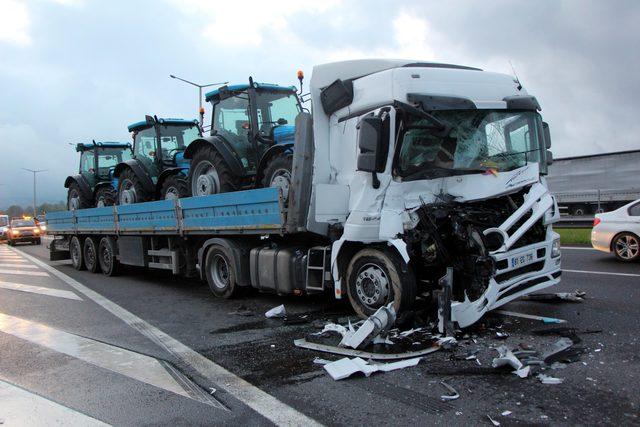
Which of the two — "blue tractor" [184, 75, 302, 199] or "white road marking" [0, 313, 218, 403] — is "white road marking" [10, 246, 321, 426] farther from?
"blue tractor" [184, 75, 302, 199]

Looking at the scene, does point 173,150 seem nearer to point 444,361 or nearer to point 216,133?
point 216,133

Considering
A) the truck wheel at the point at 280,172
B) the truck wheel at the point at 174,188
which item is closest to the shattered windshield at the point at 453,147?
the truck wheel at the point at 280,172

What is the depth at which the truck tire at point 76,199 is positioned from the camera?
1511cm

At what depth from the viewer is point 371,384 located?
4.26 metres

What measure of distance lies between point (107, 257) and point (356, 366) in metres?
10.3

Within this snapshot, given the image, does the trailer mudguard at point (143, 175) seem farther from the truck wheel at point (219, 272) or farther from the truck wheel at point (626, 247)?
the truck wheel at point (626, 247)

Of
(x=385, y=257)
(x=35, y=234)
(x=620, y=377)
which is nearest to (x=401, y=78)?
(x=385, y=257)

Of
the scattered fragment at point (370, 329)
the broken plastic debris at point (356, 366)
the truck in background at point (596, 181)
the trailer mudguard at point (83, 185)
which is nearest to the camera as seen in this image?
the broken plastic debris at point (356, 366)

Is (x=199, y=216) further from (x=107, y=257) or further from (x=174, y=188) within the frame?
(x=107, y=257)

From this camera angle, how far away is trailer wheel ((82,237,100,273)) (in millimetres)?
13680

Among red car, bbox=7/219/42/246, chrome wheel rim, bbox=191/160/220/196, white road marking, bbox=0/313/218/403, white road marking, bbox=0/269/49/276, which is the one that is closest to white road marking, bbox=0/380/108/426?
white road marking, bbox=0/313/218/403

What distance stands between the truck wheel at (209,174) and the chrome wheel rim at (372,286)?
145 inches

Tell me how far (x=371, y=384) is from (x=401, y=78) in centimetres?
343

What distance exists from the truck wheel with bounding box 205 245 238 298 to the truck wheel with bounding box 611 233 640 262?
26.9 feet
